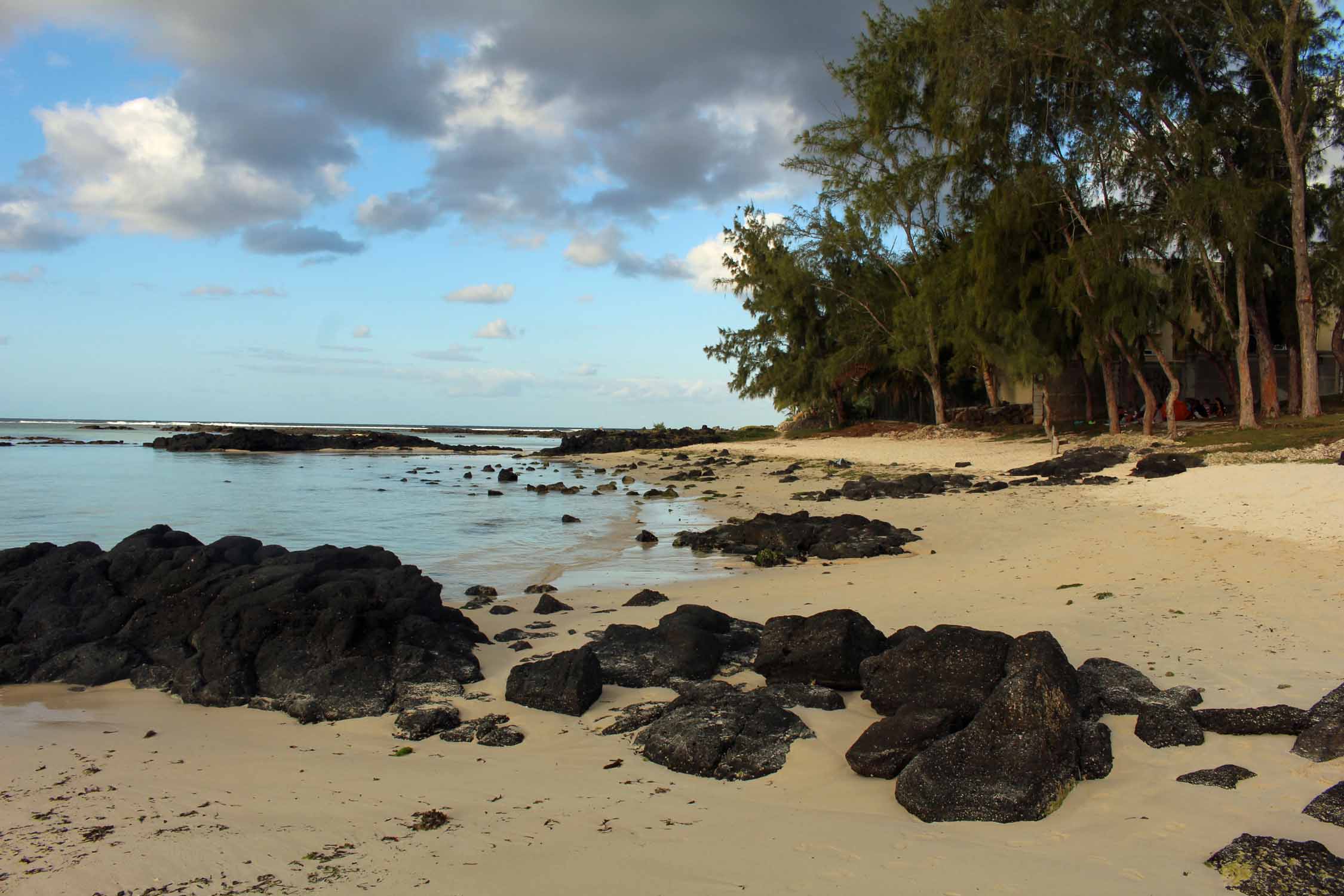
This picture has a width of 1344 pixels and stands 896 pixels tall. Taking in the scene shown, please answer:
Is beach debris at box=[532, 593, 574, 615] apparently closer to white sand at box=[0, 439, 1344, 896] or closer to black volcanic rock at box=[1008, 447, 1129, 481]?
white sand at box=[0, 439, 1344, 896]

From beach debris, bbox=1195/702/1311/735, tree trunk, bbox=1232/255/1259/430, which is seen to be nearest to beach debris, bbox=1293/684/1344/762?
beach debris, bbox=1195/702/1311/735

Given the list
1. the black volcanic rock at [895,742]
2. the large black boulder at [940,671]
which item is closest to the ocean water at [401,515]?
the large black boulder at [940,671]

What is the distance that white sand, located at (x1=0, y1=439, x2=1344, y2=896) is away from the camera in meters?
3.40

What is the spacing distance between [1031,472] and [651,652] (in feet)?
52.9

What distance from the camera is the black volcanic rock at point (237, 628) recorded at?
610 cm

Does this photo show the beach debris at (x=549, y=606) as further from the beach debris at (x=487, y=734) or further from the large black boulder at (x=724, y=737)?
the large black boulder at (x=724, y=737)

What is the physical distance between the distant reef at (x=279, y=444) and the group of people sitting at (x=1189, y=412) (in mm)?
41522

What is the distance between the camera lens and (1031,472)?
2009 cm

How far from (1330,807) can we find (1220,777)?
1.50 ft

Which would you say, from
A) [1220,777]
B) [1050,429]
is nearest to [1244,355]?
[1050,429]

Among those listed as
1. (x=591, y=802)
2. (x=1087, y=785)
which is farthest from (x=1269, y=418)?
(x=591, y=802)

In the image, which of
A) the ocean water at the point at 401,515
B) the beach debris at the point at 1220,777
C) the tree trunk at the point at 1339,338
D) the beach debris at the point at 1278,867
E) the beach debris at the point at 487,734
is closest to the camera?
the beach debris at the point at 1278,867

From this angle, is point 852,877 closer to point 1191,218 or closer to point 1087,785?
point 1087,785

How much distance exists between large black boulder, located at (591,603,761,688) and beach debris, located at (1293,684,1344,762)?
3406 mm
